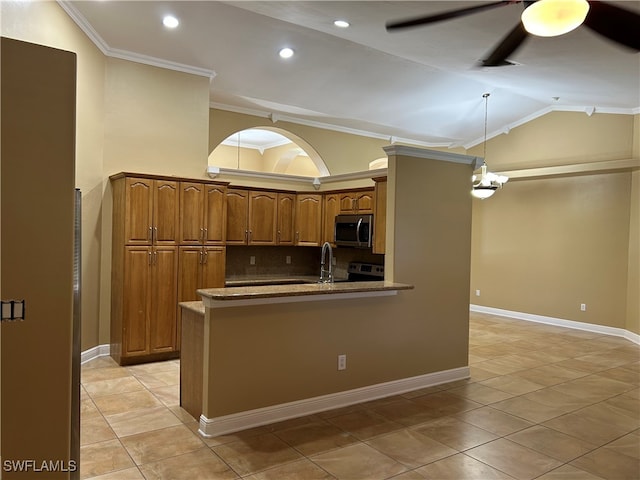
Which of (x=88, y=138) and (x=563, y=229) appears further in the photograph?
(x=563, y=229)

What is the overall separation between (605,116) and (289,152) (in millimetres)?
6180

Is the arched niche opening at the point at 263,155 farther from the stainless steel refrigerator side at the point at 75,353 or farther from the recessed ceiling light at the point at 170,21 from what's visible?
the stainless steel refrigerator side at the point at 75,353

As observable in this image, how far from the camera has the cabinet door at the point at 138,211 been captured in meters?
4.76

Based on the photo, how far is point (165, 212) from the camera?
4961 millimetres

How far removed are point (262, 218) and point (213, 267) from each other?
1278 mm

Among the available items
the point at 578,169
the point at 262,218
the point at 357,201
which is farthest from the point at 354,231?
the point at 578,169

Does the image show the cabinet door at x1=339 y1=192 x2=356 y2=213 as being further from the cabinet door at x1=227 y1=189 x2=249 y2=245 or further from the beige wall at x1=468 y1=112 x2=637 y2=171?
the beige wall at x1=468 y1=112 x2=637 y2=171

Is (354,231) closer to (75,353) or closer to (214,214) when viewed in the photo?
(214,214)

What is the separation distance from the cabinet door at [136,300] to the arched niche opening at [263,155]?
581 cm

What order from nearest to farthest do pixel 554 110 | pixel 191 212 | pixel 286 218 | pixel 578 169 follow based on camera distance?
pixel 191 212, pixel 286 218, pixel 578 169, pixel 554 110

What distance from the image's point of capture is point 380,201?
499 cm

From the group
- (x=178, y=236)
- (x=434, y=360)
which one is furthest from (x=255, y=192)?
(x=434, y=360)

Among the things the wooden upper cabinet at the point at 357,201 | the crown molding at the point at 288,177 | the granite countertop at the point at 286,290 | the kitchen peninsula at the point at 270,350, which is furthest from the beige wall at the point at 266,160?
the kitchen peninsula at the point at 270,350

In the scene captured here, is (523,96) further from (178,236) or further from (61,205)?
(61,205)
